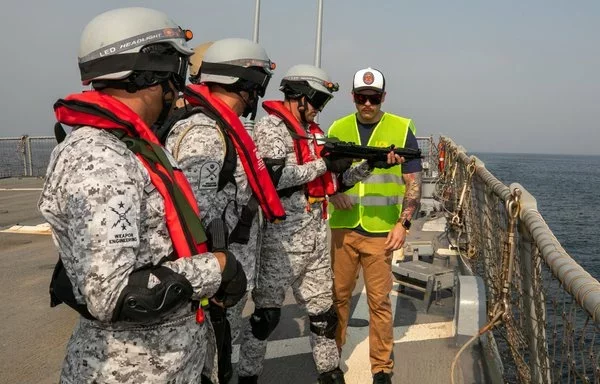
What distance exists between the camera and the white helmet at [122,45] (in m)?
1.76

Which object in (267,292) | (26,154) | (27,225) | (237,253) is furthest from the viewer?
(26,154)

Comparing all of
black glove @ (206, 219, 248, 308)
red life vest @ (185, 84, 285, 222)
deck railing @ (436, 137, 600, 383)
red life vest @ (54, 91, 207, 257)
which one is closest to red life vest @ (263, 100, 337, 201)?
red life vest @ (185, 84, 285, 222)

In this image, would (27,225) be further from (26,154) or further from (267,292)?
(26,154)

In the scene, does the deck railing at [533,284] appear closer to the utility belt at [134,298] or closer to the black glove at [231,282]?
the black glove at [231,282]

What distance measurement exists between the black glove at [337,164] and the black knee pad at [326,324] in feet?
3.08

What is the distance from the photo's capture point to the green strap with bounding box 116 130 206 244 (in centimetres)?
175

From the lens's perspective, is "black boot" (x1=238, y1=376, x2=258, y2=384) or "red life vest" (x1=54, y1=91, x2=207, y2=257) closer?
"red life vest" (x1=54, y1=91, x2=207, y2=257)

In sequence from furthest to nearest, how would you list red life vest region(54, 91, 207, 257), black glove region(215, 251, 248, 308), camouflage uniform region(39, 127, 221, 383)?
black glove region(215, 251, 248, 308) < red life vest region(54, 91, 207, 257) < camouflage uniform region(39, 127, 221, 383)

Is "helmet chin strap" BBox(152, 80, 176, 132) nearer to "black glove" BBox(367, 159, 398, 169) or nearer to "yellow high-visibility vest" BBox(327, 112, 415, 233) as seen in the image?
"black glove" BBox(367, 159, 398, 169)

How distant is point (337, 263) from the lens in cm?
397

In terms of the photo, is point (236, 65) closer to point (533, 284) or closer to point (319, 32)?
point (533, 284)

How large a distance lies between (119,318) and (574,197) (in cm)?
3594

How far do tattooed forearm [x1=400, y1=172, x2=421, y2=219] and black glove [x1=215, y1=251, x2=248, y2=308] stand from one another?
2.14 meters

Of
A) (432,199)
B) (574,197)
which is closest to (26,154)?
(432,199)
